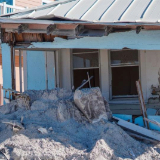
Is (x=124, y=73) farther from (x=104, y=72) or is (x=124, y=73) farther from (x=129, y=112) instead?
(x=129, y=112)

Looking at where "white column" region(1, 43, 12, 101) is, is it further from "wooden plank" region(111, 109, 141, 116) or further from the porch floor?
"wooden plank" region(111, 109, 141, 116)

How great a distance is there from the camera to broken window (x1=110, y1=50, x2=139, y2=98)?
9.69 m

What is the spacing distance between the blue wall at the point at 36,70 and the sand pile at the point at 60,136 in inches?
120

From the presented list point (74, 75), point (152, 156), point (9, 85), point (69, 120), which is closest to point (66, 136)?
point (69, 120)

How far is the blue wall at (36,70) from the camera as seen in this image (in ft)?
36.1

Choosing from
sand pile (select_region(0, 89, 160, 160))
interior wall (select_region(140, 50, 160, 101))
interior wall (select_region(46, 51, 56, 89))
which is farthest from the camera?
interior wall (select_region(46, 51, 56, 89))

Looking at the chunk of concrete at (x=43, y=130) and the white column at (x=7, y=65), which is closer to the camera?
the chunk of concrete at (x=43, y=130)

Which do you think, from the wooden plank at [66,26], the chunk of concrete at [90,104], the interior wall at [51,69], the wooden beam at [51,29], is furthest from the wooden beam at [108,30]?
the interior wall at [51,69]

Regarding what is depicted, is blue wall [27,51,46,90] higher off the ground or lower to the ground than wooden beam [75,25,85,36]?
lower

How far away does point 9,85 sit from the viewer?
8922mm

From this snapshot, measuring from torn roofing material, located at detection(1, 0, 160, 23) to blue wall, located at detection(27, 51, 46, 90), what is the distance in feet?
6.62

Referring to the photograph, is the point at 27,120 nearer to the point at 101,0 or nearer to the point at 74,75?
the point at 74,75

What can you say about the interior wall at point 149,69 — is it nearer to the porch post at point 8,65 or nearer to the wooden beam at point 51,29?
the wooden beam at point 51,29

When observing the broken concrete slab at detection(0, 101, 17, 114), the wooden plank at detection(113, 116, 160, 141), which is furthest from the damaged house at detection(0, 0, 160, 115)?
the wooden plank at detection(113, 116, 160, 141)
